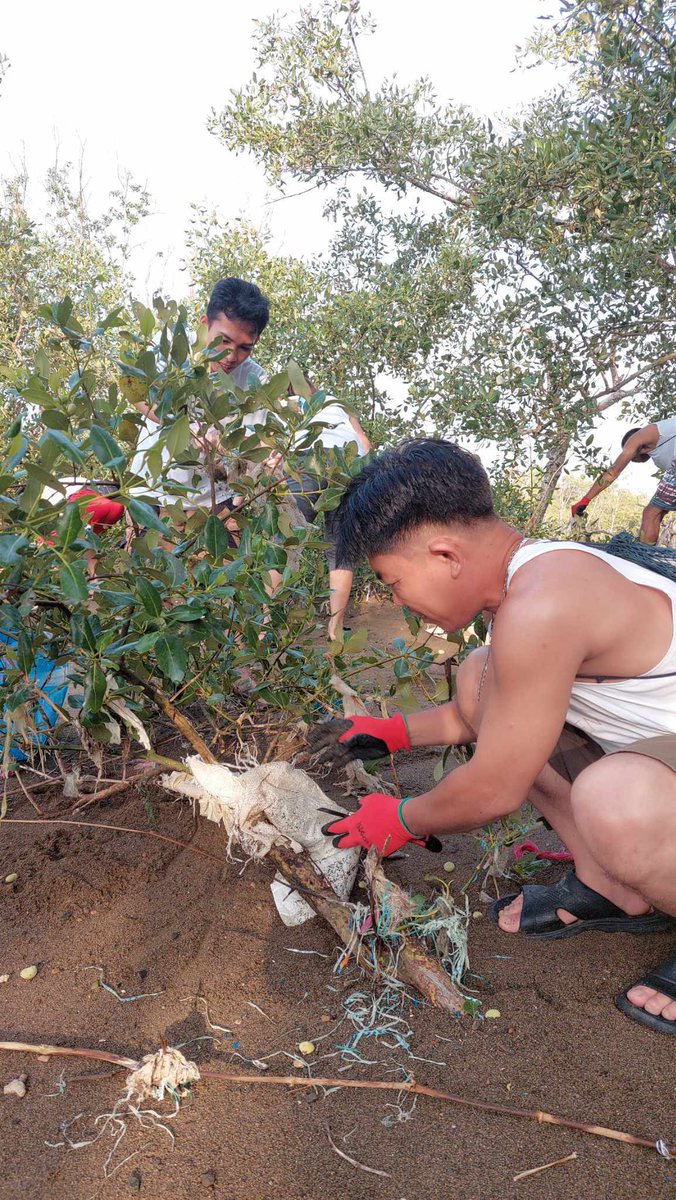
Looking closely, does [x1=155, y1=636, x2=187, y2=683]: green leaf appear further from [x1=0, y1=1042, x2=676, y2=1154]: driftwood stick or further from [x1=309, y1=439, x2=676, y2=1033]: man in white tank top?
[x1=0, y1=1042, x2=676, y2=1154]: driftwood stick

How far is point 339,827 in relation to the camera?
1.68m

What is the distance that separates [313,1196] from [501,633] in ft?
2.81

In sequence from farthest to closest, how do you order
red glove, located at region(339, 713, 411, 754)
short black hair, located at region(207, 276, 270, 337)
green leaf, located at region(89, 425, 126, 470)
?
short black hair, located at region(207, 276, 270, 337)
red glove, located at region(339, 713, 411, 754)
green leaf, located at region(89, 425, 126, 470)

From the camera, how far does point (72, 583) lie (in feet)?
3.89

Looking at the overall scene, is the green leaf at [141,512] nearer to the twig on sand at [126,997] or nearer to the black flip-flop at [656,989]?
the twig on sand at [126,997]

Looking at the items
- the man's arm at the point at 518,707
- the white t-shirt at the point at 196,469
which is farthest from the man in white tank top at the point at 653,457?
the man's arm at the point at 518,707

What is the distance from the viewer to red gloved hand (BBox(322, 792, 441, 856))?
64.1 inches

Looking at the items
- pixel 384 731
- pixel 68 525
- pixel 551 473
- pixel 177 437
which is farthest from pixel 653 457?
pixel 68 525

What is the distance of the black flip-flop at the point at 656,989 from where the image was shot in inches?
57.5

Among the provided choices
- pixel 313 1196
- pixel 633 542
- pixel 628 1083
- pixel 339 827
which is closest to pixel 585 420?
pixel 633 542

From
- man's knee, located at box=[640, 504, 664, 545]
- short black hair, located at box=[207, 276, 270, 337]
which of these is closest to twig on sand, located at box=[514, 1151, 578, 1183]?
short black hair, located at box=[207, 276, 270, 337]

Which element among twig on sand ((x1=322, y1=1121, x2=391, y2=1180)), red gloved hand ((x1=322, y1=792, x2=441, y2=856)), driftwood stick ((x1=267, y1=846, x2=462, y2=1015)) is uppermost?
red gloved hand ((x1=322, y1=792, x2=441, y2=856))

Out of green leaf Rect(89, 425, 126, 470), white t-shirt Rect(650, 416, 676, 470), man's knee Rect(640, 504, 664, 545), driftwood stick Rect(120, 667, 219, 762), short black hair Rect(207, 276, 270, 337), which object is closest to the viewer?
green leaf Rect(89, 425, 126, 470)

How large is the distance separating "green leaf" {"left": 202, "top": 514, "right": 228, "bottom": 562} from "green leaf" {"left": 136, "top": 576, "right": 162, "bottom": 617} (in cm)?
21
